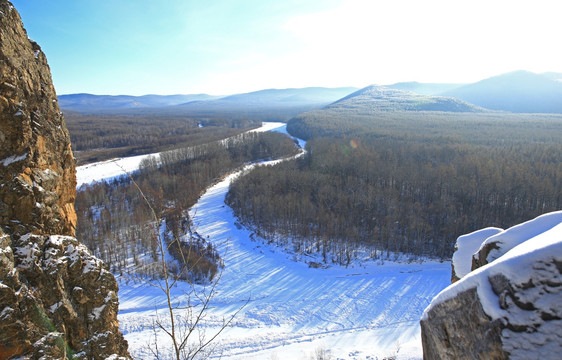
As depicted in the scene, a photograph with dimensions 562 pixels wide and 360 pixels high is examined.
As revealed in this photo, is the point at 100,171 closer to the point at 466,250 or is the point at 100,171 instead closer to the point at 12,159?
the point at 12,159

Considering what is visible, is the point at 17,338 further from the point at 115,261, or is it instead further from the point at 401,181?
the point at 401,181

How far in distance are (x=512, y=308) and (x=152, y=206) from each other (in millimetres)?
21628

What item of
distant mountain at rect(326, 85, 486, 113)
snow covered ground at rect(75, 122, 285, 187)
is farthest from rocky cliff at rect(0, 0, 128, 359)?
distant mountain at rect(326, 85, 486, 113)

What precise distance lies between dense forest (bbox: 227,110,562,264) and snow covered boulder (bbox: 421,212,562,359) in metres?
28.6

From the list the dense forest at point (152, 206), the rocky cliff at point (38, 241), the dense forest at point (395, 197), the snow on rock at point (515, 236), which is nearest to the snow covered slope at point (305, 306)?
the dense forest at point (152, 206)

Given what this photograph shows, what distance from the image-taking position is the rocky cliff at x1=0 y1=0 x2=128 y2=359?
4828mm

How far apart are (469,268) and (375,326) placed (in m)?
16.8

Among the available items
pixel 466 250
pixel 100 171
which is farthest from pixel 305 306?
pixel 100 171

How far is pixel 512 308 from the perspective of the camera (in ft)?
9.20

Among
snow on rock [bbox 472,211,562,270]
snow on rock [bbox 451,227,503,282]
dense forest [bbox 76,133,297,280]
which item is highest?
snow on rock [bbox 472,211,562,270]

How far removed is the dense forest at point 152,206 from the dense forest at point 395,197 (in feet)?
26.8

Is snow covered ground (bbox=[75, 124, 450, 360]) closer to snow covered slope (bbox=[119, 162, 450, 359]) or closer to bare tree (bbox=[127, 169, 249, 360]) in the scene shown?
snow covered slope (bbox=[119, 162, 450, 359])

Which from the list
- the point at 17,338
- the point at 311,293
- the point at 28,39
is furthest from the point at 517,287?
the point at 311,293

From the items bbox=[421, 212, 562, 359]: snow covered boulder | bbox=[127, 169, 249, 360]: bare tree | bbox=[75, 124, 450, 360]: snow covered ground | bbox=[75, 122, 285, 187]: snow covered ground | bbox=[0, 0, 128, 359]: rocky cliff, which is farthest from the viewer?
bbox=[75, 122, 285, 187]: snow covered ground
